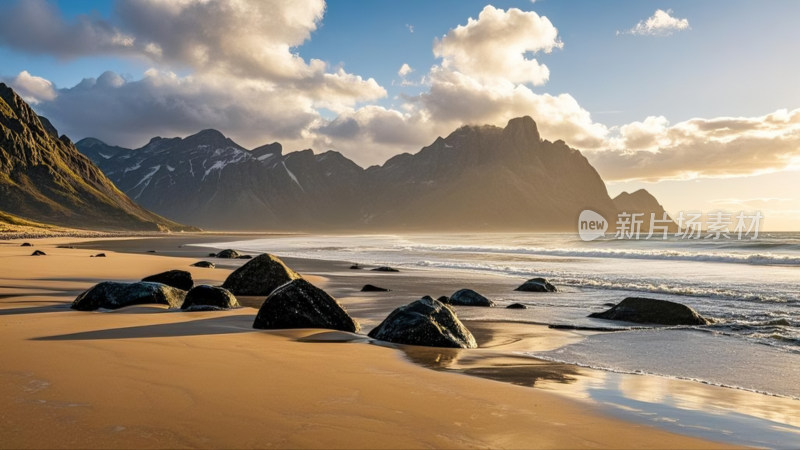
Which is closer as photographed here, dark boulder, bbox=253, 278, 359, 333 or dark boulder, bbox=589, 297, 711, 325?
dark boulder, bbox=253, 278, 359, 333

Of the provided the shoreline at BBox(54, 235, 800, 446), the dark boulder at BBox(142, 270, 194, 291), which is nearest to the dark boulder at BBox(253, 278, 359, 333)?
the shoreline at BBox(54, 235, 800, 446)

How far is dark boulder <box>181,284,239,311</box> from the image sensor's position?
11402 mm

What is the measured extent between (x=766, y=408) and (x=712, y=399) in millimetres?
464

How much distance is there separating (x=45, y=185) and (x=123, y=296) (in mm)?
180042

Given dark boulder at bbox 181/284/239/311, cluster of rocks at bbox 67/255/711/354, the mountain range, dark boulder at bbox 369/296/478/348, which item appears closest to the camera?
dark boulder at bbox 369/296/478/348

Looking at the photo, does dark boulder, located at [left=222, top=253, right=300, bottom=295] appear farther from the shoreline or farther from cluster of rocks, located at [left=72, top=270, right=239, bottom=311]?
the shoreline

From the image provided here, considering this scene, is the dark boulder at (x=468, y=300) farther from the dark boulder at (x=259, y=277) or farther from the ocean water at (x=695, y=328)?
the dark boulder at (x=259, y=277)

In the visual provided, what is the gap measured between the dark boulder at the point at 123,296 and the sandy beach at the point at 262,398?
8.08 feet

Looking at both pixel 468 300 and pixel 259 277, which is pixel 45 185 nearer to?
pixel 259 277

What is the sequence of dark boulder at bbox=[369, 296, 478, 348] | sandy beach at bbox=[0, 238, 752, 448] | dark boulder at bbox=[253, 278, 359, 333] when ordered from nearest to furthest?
sandy beach at bbox=[0, 238, 752, 448] < dark boulder at bbox=[369, 296, 478, 348] < dark boulder at bbox=[253, 278, 359, 333]

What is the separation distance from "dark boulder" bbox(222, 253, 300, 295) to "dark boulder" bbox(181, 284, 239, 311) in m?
3.51

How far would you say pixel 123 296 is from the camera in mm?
11102

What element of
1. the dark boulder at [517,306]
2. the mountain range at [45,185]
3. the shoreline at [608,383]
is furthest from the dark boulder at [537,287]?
the mountain range at [45,185]

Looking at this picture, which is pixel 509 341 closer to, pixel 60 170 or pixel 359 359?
pixel 359 359
